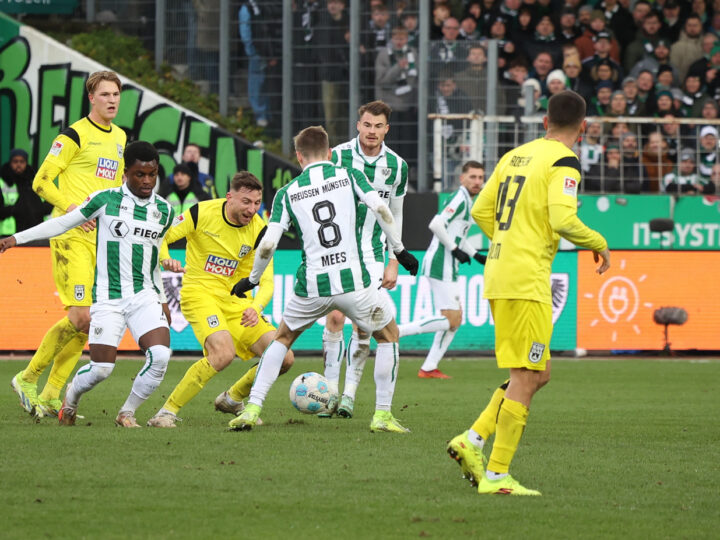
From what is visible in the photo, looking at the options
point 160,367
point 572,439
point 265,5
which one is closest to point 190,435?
point 160,367

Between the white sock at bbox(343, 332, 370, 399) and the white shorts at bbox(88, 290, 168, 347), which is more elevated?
the white shorts at bbox(88, 290, 168, 347)

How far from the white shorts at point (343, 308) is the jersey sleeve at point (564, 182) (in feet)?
7.59

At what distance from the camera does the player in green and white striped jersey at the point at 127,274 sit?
8.41 meters

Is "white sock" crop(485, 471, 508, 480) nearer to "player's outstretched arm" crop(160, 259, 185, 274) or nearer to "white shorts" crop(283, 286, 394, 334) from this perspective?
"white shorts" crop(283, 286, 394, 334)

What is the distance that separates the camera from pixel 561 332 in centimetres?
1672

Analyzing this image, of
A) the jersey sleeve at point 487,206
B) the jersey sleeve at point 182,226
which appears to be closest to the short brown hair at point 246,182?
the jersey sleeve at point 182,226

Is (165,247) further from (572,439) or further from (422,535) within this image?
(422,535)

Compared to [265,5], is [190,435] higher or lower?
lower

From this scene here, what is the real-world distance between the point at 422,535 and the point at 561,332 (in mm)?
11717

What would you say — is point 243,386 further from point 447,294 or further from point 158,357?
point 447,294

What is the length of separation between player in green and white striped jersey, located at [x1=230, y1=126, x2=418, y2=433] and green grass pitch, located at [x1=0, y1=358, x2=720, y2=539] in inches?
24.7

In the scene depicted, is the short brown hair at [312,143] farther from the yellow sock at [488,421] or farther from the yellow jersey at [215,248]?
the yellow sock at [488,421]

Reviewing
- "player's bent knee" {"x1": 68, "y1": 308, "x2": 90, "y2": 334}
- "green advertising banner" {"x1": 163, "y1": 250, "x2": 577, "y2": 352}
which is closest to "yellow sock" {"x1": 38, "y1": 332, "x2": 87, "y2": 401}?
"player's bent knee" {"x1": 68, "y1": 308, "x2": 90, "y2": 334}

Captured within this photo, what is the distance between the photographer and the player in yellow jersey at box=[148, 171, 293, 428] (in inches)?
366
